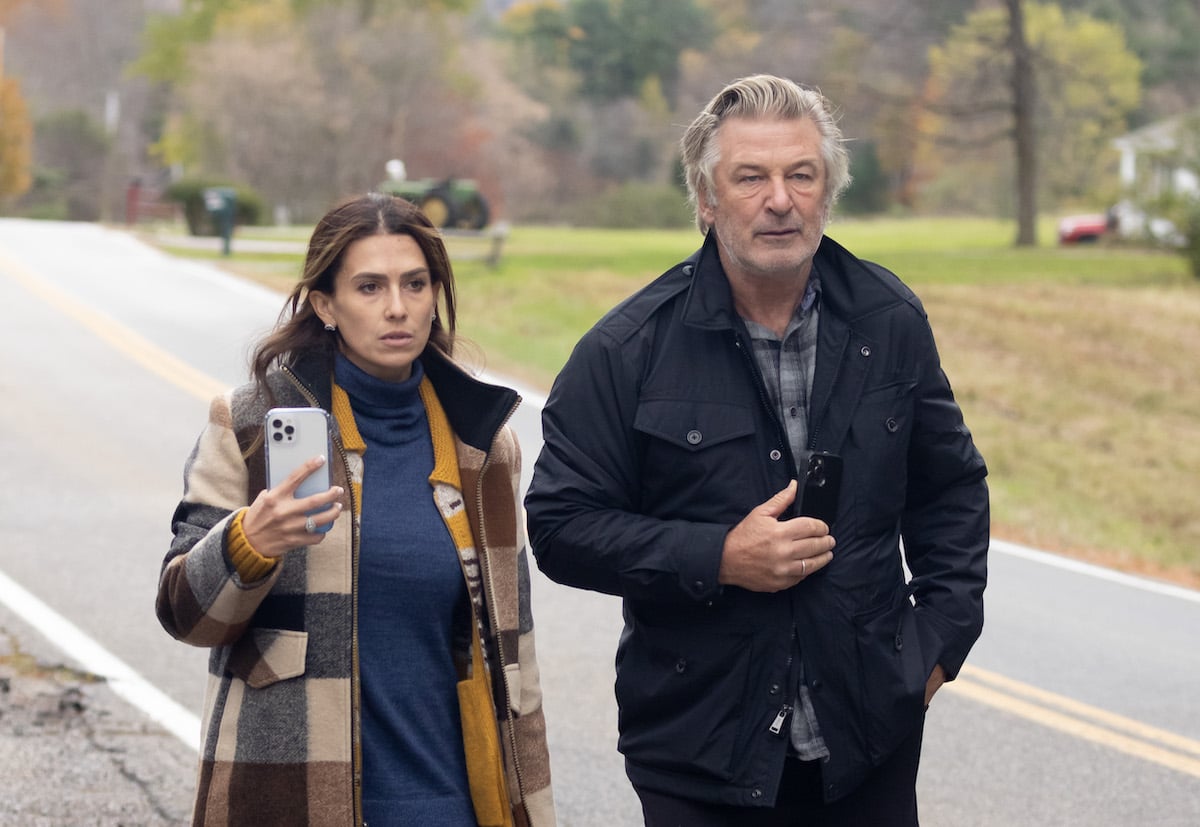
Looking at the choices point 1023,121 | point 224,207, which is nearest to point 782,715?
point 224,207

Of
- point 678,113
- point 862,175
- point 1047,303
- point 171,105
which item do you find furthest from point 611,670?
point 171,105

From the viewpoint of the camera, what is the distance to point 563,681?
7664mm

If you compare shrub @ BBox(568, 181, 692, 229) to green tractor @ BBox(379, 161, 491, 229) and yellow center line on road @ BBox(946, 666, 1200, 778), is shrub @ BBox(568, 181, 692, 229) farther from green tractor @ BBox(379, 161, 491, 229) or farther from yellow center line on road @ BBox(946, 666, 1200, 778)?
yellow center line on road @ BBox(946, 666, 1200, 778)

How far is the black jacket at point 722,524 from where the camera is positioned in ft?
10.6

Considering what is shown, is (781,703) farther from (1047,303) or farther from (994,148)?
(994,148)

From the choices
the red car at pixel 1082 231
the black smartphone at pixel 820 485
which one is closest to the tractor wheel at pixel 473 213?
the red car at pixel 1082 231

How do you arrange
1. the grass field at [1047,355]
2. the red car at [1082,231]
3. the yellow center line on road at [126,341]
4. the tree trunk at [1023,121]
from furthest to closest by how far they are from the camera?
the red car at [1082,231]
the tree trunk at [1023,121]
the yellow center line on road at [126,341]
the grass field at [1047,355]

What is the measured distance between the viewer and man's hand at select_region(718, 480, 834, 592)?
3133 millimetres

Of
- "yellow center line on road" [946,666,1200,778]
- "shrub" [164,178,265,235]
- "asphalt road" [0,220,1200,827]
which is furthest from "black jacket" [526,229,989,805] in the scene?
"shrub" [164,178,265,235]

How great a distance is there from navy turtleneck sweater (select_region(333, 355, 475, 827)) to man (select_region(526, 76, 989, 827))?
0.22 metres

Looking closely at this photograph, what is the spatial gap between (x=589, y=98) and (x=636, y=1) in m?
5.46

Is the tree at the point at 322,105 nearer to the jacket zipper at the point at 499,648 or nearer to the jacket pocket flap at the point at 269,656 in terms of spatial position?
the jacket zipper at the point at 499,648

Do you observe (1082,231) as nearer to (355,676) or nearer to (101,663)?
(101,663)

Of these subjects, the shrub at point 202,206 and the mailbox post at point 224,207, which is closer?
the mailbox post at point 224,207
